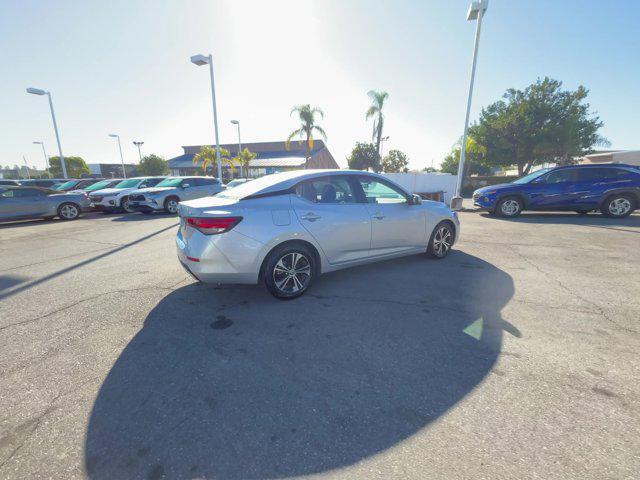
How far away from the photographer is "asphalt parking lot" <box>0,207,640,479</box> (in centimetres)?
162

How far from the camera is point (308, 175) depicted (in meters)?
3.91

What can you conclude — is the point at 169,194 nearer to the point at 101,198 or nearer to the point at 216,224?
the point at 101,198

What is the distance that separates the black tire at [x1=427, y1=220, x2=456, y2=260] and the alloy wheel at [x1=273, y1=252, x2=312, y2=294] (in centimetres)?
257

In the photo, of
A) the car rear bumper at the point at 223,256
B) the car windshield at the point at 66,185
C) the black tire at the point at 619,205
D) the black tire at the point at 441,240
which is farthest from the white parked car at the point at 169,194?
the black tire at the point at 619,205

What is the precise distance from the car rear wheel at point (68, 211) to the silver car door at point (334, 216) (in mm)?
12524

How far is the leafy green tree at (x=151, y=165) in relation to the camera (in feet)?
156

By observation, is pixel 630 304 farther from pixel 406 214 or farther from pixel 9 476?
pixel 9 476

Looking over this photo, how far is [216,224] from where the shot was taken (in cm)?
316

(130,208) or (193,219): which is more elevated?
(193,219)

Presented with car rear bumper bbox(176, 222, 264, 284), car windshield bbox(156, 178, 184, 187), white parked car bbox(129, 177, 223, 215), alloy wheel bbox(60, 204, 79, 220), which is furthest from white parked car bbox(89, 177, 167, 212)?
car rear bumper bbox(176, 222, 264, 284)

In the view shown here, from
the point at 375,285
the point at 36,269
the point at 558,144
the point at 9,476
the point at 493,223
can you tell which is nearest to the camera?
the point at 9,476

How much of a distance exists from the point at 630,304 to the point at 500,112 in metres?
38.4

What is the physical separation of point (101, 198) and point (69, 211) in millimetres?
1476

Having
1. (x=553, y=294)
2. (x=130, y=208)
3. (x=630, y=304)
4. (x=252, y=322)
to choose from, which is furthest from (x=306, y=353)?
(x=130, y=208)
